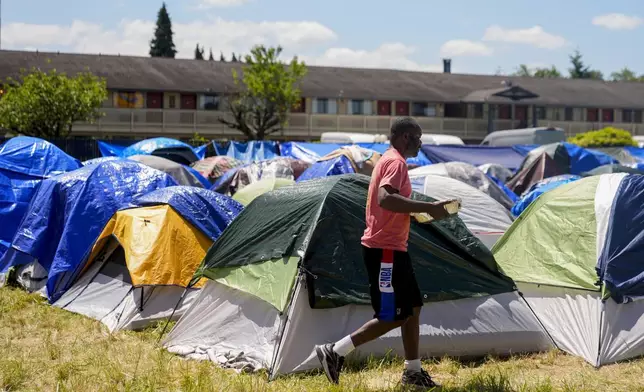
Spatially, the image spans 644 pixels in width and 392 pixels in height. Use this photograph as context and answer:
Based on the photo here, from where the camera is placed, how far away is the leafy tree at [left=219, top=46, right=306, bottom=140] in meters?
39.2

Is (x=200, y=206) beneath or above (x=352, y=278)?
above

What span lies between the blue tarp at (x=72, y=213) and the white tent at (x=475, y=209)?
397cm

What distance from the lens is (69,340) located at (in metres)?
7.76

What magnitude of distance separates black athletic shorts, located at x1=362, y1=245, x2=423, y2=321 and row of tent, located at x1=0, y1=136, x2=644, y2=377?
40.1 inches

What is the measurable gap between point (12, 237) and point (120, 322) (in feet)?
13.2

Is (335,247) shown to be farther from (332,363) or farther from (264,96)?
(264,96)

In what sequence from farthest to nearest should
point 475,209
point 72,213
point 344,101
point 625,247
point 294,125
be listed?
point 344,101
point 294,125
point 475,209
point 72,213
point 625,247

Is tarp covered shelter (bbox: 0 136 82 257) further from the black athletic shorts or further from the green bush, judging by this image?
the green bush

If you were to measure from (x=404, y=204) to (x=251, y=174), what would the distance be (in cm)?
1326

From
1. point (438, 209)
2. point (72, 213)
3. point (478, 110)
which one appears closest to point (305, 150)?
point (72, 213)

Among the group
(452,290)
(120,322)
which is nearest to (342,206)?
(452,290)

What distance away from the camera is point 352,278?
259 inches

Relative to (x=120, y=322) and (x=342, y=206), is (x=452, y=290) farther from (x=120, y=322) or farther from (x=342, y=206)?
(x=120, y=322)

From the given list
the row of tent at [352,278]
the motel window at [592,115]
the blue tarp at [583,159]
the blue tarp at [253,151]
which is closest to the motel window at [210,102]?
the blue tarp at [253,151]
